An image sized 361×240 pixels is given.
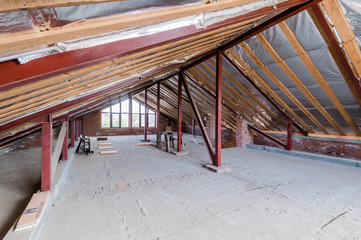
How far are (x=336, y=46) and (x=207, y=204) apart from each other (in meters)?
3.55

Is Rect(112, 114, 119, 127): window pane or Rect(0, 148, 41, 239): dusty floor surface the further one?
Rect(112, 114, 119, 127): window pane

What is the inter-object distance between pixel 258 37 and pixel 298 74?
1371 mm

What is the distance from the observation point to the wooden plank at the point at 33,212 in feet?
6.56

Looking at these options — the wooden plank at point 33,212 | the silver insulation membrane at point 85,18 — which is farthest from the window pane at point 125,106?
the silver insulation membrane at point 85,18

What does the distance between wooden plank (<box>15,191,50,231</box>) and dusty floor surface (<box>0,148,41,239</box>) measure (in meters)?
0.27

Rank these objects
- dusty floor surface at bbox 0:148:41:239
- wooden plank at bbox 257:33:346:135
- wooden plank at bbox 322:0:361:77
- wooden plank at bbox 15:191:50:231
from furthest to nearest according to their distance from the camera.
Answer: wooden plank at bbox 257:33:346:135
wooden plank at bbox 322:0:361:77
dusty floor surface at bbox 0:148:41:239
wooden plank at bbox 15:191:50:231

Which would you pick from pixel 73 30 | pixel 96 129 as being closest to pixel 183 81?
pixel 73 30

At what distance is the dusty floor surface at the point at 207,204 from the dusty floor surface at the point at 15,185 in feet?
1.69

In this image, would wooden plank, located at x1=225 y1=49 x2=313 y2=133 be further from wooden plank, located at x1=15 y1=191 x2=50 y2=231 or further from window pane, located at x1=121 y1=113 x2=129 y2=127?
window pane, located at x1=121 y1=113 x2=129 y2=127

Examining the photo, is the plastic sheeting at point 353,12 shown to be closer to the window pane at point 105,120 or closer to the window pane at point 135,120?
the window pane at point 135,120

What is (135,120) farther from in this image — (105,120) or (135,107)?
(105,120)

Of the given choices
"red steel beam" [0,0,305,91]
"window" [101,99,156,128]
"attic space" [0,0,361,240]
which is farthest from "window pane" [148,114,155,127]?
"red steel beam" [0,0,305,91]

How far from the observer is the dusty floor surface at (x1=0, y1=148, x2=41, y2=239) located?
2.50 m

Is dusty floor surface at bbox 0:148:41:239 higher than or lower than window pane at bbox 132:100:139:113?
lower
